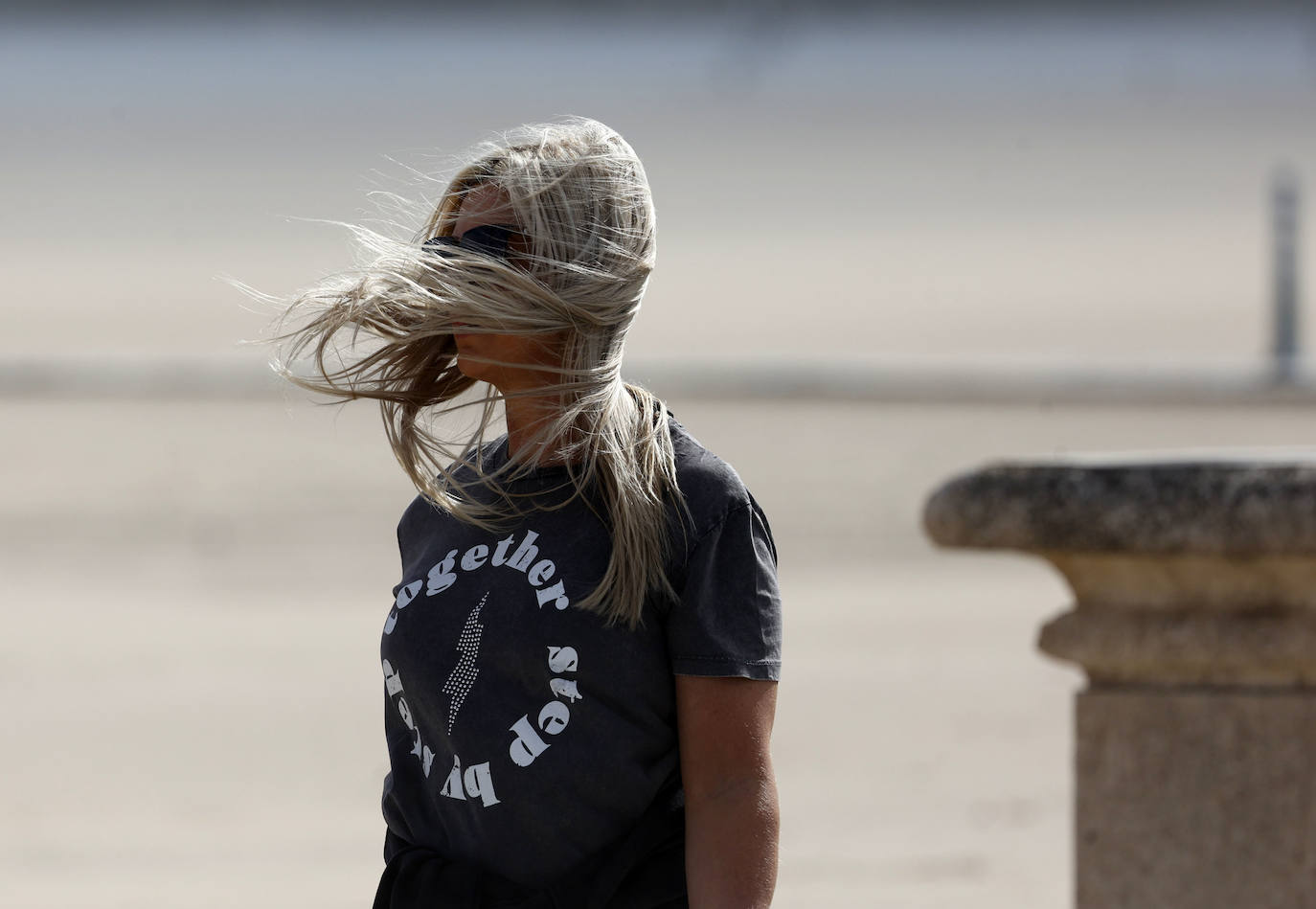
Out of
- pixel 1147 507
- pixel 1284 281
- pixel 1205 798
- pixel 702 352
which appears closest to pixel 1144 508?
pixel 1147 507

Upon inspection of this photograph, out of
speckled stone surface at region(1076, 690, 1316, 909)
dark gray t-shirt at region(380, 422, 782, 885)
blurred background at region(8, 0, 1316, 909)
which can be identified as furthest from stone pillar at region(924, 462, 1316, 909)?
blurred background at region(8, 0, 1316, 909)

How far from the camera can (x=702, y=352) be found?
1947 cm

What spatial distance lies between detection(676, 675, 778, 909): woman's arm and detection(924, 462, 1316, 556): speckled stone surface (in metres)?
0.96

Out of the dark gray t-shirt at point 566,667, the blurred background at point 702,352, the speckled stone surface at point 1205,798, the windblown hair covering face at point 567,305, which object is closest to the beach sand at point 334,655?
the blurred background at point 702,352

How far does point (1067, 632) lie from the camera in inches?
102

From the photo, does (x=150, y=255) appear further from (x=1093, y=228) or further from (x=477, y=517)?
(x=477, y=517)

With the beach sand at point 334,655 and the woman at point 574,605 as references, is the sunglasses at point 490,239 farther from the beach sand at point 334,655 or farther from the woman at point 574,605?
the beach sand at point 334,655

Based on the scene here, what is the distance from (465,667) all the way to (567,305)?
0.35m

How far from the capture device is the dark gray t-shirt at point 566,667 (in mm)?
1609

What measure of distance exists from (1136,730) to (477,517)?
4.11ft

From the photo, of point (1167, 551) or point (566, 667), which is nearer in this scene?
point (566, 667)

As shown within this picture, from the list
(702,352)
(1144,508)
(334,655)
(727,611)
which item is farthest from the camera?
(702,352)

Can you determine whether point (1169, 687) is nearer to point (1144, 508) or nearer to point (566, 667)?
point (1144, 508)

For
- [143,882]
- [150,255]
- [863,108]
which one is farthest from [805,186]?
[143,882]
